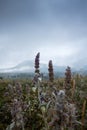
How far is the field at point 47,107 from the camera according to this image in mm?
4895

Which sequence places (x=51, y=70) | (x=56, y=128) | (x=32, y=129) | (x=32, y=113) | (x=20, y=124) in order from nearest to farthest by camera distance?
(x=56, y=128) → (x=20, y=124) → (x=51, y=70) → (x=32, y=129) → (x=32, y=113)

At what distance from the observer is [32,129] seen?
869cm

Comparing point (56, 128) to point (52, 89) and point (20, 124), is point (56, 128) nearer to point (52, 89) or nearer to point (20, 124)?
point (20, 124)

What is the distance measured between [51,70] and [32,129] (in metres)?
1.47

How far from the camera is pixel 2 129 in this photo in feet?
28.9

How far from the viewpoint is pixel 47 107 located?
7.27 m

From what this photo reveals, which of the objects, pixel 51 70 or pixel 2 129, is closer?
pixel 51 70

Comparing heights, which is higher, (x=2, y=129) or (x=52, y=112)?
(x=52, y=112)

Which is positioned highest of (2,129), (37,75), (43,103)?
(37,75)

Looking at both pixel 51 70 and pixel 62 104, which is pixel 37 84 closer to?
pixel 51 70

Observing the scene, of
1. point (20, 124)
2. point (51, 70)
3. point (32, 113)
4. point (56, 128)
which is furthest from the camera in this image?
point (32, 113)

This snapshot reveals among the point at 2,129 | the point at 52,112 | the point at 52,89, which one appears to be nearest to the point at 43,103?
the point at 52,89

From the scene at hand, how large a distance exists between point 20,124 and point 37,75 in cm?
173

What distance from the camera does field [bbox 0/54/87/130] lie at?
489 cm
